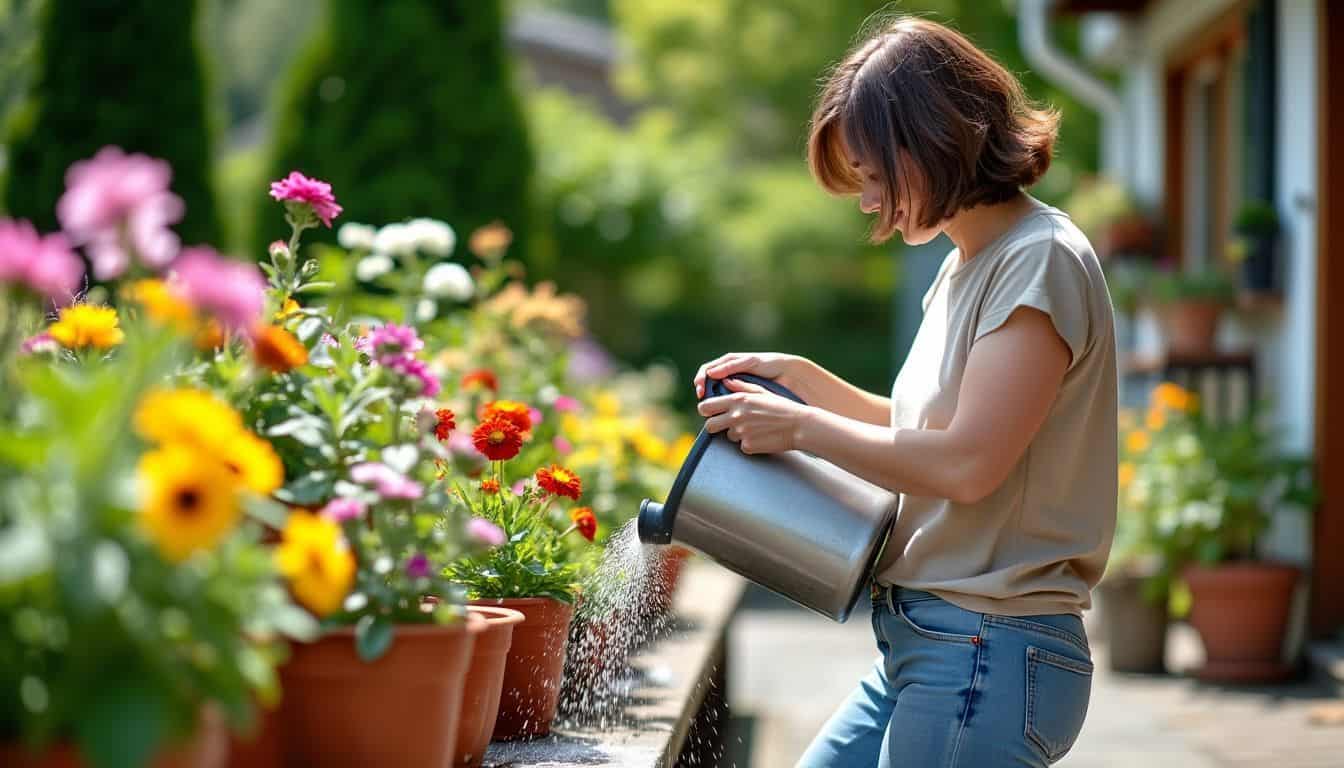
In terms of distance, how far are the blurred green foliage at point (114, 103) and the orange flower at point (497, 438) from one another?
459cm

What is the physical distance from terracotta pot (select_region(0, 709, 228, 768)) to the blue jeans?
2.82 feet

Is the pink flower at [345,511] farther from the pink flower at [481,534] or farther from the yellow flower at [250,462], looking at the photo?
the yellow flower at [250,462]

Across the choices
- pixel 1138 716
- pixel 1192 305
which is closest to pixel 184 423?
pixel 1138 716

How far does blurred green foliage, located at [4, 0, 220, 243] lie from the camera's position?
6.15 metres

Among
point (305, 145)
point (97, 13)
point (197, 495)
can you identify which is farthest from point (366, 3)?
point (197, 495)

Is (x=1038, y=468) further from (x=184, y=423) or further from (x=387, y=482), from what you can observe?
(x=184, y=423)

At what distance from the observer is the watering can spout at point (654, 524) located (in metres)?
1.84

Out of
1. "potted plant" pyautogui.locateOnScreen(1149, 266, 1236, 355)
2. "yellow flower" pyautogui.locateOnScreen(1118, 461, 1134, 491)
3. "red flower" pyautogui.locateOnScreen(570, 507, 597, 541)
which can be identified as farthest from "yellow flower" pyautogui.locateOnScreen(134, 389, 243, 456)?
"potted plant" pyautogui.locateOnScreen(1149, 266, 1236, 355)

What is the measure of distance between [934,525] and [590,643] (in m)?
0.70

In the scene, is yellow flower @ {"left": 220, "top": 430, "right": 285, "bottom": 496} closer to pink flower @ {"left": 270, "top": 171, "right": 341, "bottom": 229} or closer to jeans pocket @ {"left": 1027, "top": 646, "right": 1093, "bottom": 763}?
pink flower @ {"left": 270, "top": 171, "right": 341, "bottom": 229}

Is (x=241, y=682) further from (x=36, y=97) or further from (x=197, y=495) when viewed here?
(x=36, y=97)

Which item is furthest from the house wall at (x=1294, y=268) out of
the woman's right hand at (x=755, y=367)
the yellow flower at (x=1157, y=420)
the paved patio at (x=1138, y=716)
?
the woman's right hand at (x=755, y=367)

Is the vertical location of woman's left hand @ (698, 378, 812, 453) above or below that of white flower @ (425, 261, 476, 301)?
above

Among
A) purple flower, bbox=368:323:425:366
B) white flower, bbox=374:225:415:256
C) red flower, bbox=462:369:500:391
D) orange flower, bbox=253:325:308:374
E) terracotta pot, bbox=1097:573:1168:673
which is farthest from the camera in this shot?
terracotta pot, bbox=1097:573:1168:673
